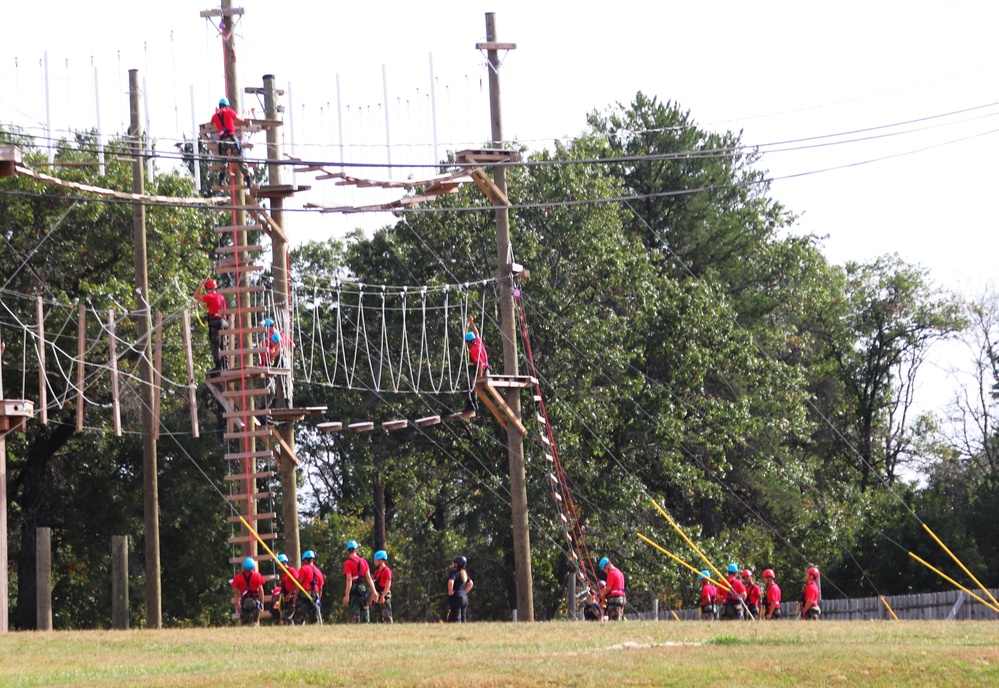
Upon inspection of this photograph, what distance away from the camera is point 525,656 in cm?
1714

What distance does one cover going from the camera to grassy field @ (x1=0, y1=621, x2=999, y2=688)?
1534 centimetres

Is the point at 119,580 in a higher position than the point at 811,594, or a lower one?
higher

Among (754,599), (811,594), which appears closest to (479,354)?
(754,599)

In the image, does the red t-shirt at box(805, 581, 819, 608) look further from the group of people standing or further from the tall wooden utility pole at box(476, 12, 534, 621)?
the tall wooden utility pole at box(476, 12, 534, 621)

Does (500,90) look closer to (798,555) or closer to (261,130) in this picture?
(261,130)

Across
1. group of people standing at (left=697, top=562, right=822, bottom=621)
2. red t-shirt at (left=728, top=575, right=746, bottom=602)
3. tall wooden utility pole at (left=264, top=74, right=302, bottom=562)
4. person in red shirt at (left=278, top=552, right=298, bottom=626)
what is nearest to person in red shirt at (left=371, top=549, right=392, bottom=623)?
person in red shirt at (left=278, top=552, right=298, bottom=626)

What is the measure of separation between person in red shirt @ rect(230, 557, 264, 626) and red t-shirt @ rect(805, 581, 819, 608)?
9647mm

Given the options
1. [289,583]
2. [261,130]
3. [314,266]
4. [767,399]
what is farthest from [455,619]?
→ [314,266]

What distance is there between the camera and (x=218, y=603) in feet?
141

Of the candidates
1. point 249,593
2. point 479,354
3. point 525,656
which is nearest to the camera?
point 525,656

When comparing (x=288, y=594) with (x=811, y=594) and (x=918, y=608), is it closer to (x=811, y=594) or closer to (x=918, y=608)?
(x=811, y=594)

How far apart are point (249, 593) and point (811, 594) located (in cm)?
988

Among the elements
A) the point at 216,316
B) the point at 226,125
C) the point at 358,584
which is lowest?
the point at 358,584

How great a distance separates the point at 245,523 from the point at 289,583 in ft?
4.58
